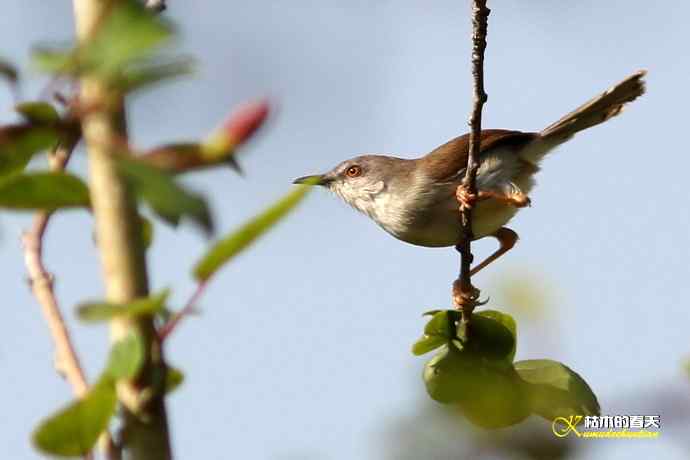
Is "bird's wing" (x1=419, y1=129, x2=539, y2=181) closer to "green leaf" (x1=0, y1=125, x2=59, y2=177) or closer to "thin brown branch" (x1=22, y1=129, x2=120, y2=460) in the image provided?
"thin brown branch" (x1=22, y1=129, x2=120, y2=460)

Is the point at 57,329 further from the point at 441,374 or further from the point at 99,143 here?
the point at 441,374

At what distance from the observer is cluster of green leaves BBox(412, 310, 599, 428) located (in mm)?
1749

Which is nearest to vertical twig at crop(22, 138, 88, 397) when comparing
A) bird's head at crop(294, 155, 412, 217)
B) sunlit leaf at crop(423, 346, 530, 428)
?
sunlit leaf at crop(423, 346, 530, 428)

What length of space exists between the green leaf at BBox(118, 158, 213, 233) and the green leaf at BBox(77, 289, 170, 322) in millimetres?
87

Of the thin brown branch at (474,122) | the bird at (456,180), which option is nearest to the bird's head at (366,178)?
the bird at (456,180)

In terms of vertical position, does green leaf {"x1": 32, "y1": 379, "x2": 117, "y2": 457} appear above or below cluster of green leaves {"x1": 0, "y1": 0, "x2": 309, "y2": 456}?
below

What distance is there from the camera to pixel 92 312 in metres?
0.95

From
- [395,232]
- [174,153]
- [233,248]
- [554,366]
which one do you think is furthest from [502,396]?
[395,232]

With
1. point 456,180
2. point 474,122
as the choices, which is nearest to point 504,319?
point 474,122

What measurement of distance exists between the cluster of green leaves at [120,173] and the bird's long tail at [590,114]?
553 cm

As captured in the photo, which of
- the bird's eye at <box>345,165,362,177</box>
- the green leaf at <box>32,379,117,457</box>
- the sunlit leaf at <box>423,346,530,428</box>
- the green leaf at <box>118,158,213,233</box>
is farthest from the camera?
the bird's eye at <box>345,165,362,177</box>

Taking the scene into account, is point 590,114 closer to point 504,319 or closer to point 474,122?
point 474,122

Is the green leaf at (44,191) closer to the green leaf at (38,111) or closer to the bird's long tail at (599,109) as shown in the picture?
the green leaf at (38,111)

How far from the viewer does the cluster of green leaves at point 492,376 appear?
5.74 ft
